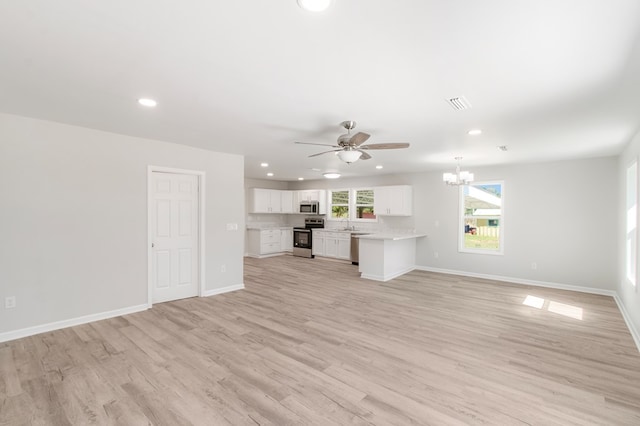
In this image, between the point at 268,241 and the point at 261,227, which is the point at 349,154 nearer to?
the point at 268,241

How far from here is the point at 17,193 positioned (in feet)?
11.3

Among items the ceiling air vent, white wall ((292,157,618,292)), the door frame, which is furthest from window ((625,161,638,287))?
the door frame

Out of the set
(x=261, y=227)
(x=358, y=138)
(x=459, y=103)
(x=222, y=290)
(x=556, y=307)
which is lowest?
(x=556, y=307)

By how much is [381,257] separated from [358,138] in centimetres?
373

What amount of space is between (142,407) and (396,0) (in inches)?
125

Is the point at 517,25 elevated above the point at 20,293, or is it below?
above

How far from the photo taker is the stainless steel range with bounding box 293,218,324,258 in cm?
957

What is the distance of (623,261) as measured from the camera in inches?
184

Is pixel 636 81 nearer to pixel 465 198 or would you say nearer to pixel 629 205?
pixel 629 205

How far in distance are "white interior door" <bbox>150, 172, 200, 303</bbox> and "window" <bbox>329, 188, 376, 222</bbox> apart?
5.25 metres

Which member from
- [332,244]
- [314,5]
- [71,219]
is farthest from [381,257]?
[314,5]

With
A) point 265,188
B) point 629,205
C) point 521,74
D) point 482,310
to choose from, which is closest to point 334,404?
point 521,74

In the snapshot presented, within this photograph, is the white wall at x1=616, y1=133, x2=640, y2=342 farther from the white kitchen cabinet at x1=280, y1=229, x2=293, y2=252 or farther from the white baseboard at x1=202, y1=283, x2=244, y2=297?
the white kitchen cabinet at x1=280, y1=229, x2=293, y2=252

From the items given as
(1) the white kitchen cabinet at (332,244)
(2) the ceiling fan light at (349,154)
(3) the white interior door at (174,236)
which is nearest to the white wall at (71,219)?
(3) the white interior door at (174,236)
